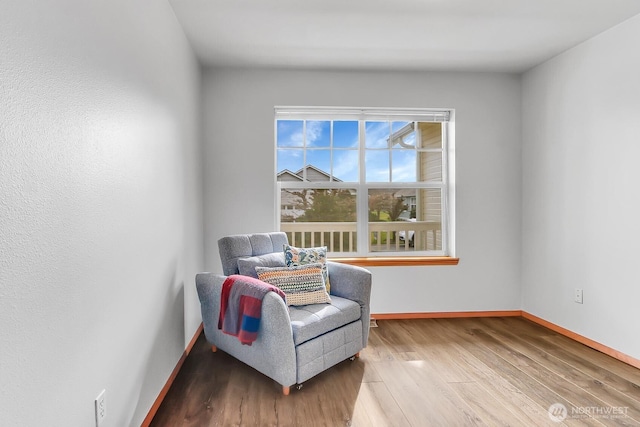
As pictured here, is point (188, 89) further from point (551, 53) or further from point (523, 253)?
point (523, 253)

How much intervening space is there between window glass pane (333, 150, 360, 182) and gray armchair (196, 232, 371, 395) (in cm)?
100

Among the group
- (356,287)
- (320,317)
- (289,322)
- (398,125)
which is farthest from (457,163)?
(289,322)

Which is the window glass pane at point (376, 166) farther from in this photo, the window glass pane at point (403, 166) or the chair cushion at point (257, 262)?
the chair cushion at point (257, 262)

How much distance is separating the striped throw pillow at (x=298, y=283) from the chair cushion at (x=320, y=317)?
53 mm

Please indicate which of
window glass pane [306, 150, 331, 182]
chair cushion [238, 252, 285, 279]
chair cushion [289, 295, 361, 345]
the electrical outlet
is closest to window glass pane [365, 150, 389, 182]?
window glass pane [306, 150, 331, 182]

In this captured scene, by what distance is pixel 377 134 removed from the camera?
12.2ft

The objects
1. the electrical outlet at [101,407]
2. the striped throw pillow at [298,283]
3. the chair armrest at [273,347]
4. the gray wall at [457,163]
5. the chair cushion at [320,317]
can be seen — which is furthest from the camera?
the gray wall at [457,163]

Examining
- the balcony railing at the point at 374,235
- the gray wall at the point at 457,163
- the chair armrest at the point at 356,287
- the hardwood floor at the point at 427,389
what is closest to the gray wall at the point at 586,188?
the gray wall at the point at 457,163

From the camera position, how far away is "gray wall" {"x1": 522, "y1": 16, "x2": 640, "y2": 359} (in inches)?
102

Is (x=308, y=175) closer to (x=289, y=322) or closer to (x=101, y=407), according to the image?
(x=289, y=322)

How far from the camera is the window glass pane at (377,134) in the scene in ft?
12.1

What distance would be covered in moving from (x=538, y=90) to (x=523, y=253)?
5.33 ft

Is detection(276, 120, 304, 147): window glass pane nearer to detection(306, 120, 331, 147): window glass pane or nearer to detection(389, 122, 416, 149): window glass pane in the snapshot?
detection(306, 120, 331, 147): window glass pane

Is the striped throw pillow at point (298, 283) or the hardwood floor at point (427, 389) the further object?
the striped throw pillow at point (298, 283)
